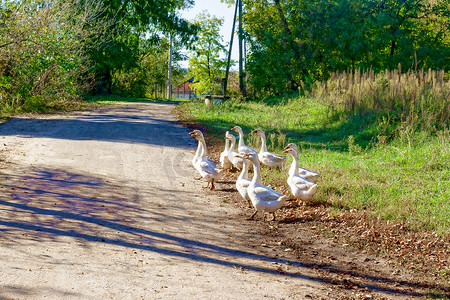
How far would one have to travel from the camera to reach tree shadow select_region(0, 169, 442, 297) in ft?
19.1

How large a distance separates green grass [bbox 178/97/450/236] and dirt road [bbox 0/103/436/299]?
2088 mm

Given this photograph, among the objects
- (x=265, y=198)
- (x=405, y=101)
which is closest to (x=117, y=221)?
(x=265, y=198)

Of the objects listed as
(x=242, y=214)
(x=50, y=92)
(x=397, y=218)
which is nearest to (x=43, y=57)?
Result: (x=50, y=92)

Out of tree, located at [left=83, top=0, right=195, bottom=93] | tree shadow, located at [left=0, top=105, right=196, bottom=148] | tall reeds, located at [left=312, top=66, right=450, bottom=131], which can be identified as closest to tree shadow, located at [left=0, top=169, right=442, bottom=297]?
tree shadow, located at [left=0, top=105, right=196, bottom=148]

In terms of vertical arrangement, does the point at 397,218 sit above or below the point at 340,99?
below

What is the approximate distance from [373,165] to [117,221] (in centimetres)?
617

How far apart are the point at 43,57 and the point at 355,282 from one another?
17.4 meters

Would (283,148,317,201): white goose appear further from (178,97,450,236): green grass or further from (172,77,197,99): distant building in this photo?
(172,77,197,99): distant building

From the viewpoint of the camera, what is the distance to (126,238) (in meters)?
6.37

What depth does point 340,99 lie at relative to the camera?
727 inches

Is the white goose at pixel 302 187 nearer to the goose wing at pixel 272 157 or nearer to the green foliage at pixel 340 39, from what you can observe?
the goose wing at pixel 272 157

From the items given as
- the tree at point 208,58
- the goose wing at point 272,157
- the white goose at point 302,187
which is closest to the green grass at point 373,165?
the goose wing at point 272,157

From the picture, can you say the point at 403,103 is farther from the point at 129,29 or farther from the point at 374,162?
the point at 129,29

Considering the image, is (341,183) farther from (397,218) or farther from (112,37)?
(112,37)
